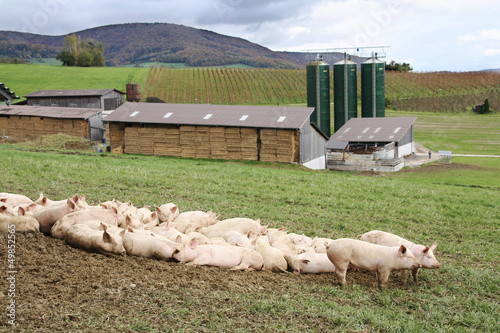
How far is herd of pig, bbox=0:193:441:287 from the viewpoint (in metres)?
8.02

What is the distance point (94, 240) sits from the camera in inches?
322

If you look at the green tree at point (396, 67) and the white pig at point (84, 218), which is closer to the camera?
the white pig at point (84, 218)

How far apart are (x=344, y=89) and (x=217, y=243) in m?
47.5

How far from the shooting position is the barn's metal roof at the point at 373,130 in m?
46.1

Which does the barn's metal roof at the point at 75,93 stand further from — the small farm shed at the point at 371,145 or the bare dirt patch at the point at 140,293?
the bare dirt patch at the point at 140,293

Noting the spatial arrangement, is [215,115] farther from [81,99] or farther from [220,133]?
[81,99]

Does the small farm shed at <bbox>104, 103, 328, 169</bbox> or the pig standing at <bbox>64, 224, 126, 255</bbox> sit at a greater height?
the small farm shed at <bbox>104, 103, 328, 169</bbox>

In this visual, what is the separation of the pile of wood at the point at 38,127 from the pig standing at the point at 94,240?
37.3 meters

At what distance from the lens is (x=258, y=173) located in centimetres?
2077

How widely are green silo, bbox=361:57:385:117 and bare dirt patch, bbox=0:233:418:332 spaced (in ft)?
158

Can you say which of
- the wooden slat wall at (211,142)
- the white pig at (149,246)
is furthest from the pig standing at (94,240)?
the wooden slat wall at (211,142)

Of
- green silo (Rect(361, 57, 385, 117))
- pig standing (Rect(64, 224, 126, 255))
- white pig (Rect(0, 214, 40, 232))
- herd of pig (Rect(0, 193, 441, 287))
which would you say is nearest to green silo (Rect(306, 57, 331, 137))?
green silo (Rect(361, 57, 385, 117))

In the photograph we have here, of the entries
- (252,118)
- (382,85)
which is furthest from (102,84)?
(252,118)

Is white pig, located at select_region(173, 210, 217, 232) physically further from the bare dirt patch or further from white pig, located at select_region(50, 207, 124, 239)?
the bare dirt patch
